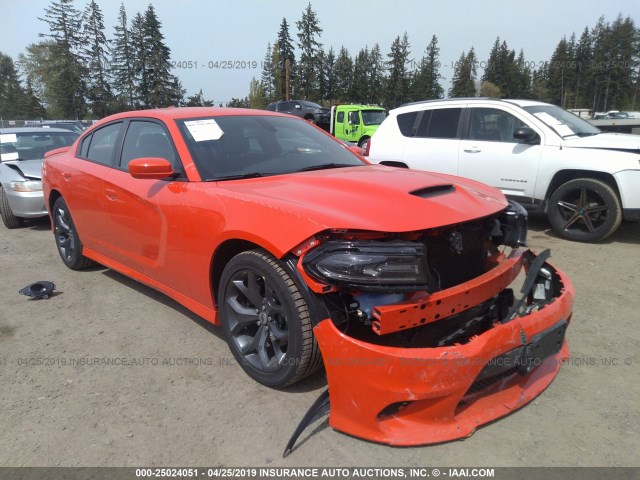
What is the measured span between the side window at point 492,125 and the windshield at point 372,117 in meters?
12.2

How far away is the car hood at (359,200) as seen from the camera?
2174 millimetres

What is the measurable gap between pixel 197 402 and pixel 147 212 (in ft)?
4.68

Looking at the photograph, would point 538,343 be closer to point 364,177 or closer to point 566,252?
point 364,177

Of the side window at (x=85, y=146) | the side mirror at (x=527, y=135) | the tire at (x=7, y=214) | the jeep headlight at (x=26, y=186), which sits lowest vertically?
the tire at (x=7, y=214)

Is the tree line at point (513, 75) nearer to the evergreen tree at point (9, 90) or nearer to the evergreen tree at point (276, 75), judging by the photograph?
the evergreen tree at point (276, 75)

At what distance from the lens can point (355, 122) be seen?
720 inches

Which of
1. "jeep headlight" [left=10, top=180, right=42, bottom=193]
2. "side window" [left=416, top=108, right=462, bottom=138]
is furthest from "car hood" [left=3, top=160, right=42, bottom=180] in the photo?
"side window" [left=416, top=108, right=462, bottom=138]

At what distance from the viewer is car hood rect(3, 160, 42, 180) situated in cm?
681

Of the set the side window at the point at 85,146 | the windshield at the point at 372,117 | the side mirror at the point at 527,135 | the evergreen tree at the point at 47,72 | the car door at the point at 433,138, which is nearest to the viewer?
the side window at the point at 85,146

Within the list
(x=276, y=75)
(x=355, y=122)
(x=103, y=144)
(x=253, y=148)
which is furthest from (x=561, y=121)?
(x=276, y=75)

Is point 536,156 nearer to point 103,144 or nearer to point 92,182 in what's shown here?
point 103,144

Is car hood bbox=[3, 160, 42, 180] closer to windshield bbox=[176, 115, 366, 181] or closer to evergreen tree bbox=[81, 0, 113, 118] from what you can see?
windshield bbox=[176, 115, 366, 181]

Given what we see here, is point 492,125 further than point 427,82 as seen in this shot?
No

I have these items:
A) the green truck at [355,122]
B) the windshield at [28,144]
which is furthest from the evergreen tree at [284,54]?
the windshield at [28,144]
